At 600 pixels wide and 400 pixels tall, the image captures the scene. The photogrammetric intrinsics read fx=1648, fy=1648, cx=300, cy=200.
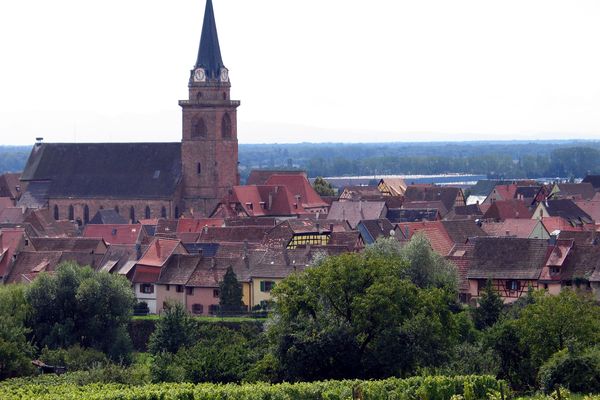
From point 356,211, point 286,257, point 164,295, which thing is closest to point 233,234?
point 164,295

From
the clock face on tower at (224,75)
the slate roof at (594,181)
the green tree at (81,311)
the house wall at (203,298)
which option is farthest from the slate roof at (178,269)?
the slate roof at (594,181)

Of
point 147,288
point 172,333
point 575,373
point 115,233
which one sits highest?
point 575,373

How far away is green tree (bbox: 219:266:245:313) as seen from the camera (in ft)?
262

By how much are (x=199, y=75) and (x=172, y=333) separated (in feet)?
210

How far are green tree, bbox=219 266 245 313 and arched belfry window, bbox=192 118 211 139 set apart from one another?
51748 mm

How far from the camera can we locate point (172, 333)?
224ft

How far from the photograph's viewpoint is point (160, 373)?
58.0 meters

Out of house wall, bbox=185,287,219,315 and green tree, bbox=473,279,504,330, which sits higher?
green tree, bbox=473,279,504,330

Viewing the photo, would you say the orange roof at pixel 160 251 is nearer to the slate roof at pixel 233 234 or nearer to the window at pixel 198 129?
the slate roof at pixel 233 234

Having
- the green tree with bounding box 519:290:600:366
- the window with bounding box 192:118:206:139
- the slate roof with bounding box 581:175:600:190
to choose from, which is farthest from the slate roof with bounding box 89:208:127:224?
the green tree with bounding box 519:290:600:366

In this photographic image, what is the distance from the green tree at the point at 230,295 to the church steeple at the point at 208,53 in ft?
169

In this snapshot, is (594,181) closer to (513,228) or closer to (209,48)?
(209,48)

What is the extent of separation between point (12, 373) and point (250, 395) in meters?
15.0

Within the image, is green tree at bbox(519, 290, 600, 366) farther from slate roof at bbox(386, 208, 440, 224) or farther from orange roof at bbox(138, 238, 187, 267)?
slate roof at bbox(386, 208, 440, 224)
